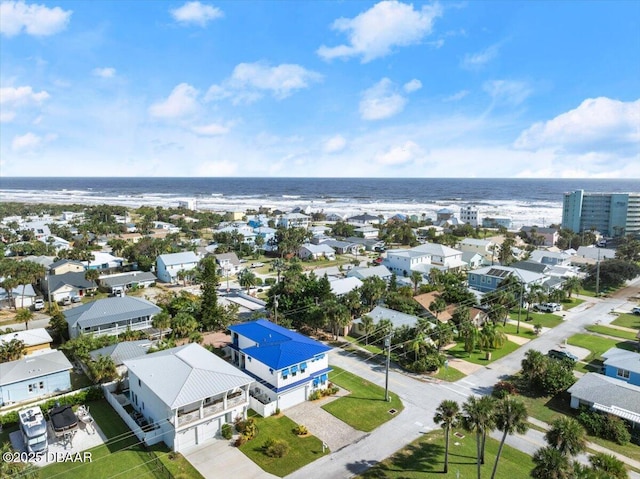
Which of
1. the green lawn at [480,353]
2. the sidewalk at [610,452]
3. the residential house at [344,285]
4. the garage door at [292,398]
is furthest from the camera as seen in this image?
the residential house at [344,285]

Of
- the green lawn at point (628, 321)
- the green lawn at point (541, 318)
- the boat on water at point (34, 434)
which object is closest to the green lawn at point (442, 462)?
the boat on water at point (34, 434)

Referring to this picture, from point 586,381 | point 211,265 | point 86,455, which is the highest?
point 211,265

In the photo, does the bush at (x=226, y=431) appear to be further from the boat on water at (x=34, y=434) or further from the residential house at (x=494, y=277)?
the residential house at (x=494, y=277)

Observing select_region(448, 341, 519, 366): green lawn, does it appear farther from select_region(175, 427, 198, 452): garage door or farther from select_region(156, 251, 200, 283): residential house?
select_region(156, 251, 200, 283): residential house

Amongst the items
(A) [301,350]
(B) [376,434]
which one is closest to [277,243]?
(A) [301,350]

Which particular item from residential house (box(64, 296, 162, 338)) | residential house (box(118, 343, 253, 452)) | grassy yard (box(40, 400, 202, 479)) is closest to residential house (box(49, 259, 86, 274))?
residential house (box(64, 296, 162, 338))

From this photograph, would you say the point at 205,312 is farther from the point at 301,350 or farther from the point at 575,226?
the point at 575,226
